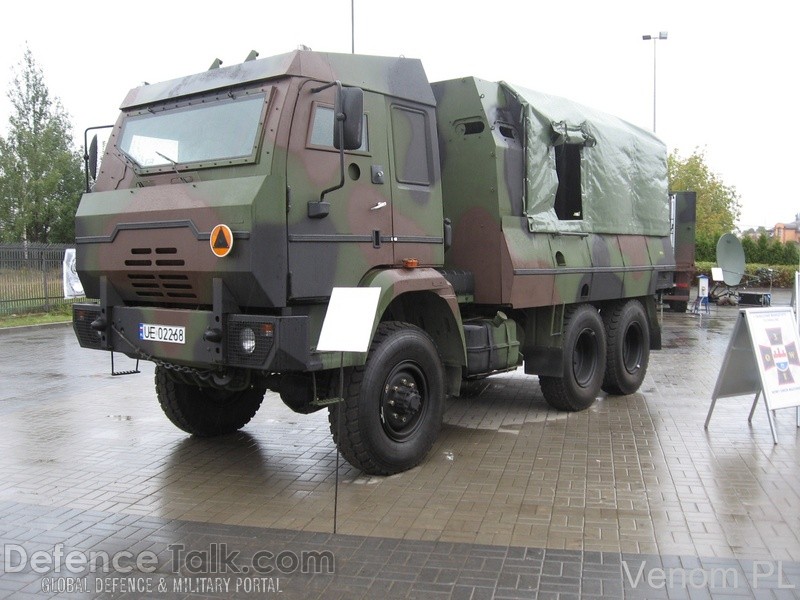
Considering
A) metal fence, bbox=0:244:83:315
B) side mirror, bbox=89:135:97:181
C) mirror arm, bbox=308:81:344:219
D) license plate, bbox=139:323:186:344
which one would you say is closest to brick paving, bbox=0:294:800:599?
license plate, bbox=139:323:186:344

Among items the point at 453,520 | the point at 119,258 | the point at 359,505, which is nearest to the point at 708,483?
the point at 453,520

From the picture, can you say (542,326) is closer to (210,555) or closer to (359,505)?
(359,505)

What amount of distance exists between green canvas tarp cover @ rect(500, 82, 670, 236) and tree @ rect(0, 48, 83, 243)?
31.0 metres

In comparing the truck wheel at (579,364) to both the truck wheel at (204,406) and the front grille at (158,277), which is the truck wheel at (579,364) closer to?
the truck wheel at (204,406)

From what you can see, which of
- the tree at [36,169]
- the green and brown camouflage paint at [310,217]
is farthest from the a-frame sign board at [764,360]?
the tree at [36,169]

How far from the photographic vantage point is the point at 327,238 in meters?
5.73

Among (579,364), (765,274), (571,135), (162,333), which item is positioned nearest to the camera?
(162,333)

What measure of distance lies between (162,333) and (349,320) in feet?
5.20

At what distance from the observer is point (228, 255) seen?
17.6 ft

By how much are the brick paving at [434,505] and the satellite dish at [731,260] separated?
15219 mm

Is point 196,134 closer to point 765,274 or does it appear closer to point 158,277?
point 158,277

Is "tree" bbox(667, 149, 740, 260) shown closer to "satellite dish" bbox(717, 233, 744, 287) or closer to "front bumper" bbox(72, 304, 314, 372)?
"satellite dish" bbox(717, 233, 744, 287)

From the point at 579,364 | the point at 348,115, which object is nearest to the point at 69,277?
the point at 579,364

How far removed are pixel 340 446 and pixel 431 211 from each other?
2135 millimetres
